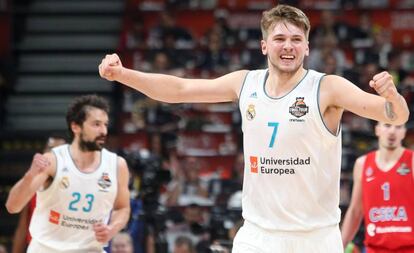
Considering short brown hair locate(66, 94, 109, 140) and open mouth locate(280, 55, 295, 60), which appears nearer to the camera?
open mouth locate(280, 55, 295, 60)

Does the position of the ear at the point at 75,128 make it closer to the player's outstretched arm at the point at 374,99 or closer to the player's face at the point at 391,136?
the player's face at the point at 391,136

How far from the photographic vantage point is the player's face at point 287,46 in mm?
5145

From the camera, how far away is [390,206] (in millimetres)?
7234

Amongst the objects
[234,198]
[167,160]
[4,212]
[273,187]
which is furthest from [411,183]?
[4,212]

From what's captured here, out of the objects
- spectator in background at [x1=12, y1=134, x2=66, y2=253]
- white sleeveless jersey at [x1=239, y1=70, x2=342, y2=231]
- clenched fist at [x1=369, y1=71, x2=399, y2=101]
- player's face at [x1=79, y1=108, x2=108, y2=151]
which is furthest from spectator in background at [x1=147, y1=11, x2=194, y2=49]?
clenched fist at [x1=369, y1=71, x2=399, y2=101]

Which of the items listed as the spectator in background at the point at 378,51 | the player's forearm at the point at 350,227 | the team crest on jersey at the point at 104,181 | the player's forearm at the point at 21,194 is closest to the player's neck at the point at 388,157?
the player's forearm at the point at 350,227

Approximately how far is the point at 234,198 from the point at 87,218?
13.6 feet

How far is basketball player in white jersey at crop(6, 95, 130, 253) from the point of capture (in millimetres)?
7086

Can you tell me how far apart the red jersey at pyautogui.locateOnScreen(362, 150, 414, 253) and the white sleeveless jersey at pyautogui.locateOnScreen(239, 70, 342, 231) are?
2000mm

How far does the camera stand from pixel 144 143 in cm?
1411

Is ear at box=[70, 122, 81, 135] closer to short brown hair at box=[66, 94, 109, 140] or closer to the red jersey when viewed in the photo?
short brown hair at box=[66, 94, 109, 140]

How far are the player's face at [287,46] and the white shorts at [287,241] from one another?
93 centimetres

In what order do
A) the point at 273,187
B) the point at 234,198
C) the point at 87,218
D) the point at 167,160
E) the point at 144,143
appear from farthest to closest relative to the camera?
the point at 144,143 < the point at 167,160 < the point at 234,198 < the point at 87,218 < the point at 273,187

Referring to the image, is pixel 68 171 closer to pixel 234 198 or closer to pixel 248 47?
pixel 234 198
